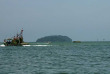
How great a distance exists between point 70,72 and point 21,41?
144522 mm

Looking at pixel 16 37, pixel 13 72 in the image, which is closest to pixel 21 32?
pixel 16 37

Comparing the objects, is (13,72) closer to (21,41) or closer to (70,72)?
(70,72)

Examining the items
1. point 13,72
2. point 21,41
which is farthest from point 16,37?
point 13,72

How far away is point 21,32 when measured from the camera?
179375mm

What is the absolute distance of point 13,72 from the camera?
37.0m

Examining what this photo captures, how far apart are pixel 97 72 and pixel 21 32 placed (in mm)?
145552

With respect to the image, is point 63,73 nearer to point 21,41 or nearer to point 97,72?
point 97,72

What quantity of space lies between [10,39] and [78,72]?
5791 inches

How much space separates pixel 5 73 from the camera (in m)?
36.3

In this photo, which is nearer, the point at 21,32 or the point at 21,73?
the point at 21,73

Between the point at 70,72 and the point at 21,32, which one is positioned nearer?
the point at 70,72

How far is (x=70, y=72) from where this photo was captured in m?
37.3

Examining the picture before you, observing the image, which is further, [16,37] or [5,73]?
[16,37]

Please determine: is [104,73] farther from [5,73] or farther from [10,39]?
[10,39]
